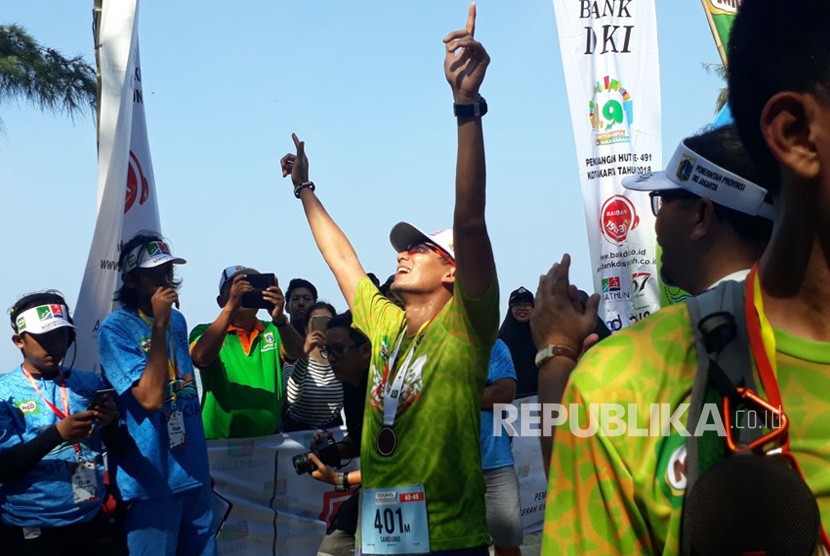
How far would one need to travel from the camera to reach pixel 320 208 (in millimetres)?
4879

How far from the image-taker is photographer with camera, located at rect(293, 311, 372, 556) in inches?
210

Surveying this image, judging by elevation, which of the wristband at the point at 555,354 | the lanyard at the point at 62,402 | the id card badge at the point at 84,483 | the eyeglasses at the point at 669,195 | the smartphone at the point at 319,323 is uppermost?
the smartphone at the point at 319,323

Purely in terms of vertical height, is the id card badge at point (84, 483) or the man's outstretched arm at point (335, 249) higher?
the man's outstretched arm at point (335, 249)

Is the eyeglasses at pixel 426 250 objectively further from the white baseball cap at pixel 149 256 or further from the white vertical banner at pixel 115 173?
the white vertical banner at pixel 115 173

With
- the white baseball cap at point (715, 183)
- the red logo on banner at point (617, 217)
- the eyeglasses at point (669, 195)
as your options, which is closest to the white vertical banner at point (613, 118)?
the red logo on banner at point (617, 217)

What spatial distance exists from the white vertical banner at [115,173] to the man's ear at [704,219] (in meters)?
4.27

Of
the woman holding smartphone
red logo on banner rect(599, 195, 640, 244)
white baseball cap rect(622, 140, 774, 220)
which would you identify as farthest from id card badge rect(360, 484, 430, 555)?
red logo on banner rect(599, 195, 640, 244)

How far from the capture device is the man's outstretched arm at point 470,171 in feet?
11.0

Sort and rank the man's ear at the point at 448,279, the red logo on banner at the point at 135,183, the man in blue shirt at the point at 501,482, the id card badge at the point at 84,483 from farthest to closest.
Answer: the red logo on banner at the point at 135,183
the man in blue shirt at the point at 501,482
the id card badge at the point at 84,483
the man's ear at the point at 448,279

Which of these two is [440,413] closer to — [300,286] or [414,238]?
[414,238]

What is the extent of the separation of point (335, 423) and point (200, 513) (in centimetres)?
189

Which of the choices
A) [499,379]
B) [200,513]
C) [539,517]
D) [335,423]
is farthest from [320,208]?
[539,517]

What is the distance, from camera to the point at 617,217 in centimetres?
769

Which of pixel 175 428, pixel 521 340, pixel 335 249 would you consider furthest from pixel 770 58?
pixel 521 340
